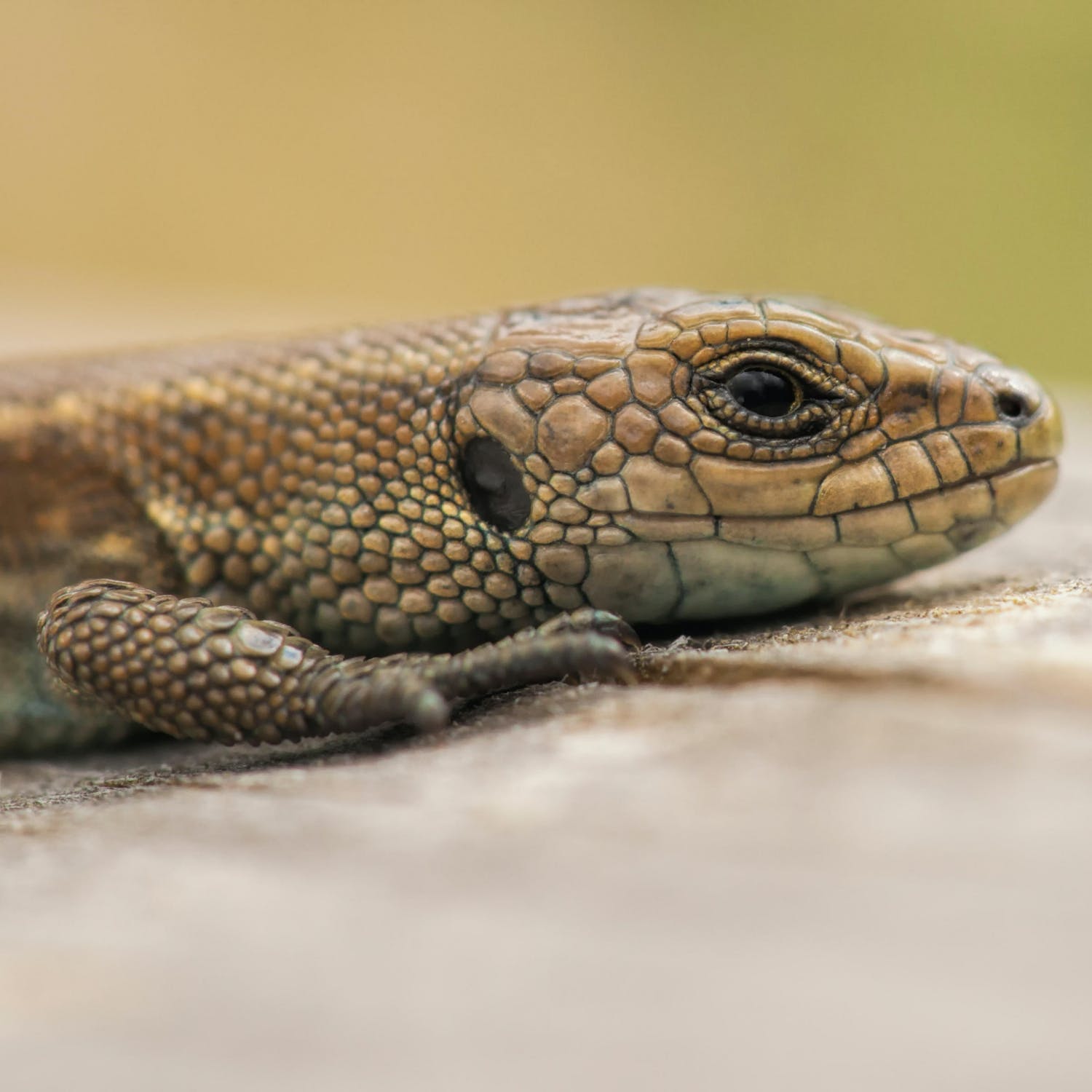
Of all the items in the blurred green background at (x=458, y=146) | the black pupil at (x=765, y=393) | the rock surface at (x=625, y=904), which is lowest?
the rock surface at (x=625, y=904)

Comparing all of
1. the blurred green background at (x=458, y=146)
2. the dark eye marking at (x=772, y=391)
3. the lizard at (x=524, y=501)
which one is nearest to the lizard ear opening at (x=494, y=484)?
the lizard at (x=524, y=501)

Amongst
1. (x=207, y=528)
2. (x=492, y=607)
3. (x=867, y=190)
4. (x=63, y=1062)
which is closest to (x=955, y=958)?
(x=63, y=1062)

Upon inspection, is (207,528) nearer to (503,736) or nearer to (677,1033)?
(503,736)

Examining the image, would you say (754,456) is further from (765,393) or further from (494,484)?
(494,484)

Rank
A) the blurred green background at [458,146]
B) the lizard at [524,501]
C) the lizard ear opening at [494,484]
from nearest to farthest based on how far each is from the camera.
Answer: the lizard at [524,501], the lizard ear opening at [494,484], the blurred green background at [458,146]

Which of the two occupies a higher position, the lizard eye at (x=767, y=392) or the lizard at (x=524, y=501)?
the lizard eye at (x=767, y=392)

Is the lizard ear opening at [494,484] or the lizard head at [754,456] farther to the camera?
the lizard ear opening at [494,484]

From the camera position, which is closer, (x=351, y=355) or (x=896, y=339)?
(x=896, y=339)

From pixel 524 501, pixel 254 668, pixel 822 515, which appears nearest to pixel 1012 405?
pixel 822 515

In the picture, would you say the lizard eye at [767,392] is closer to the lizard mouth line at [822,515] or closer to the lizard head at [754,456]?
the lizard head at [754,456]
